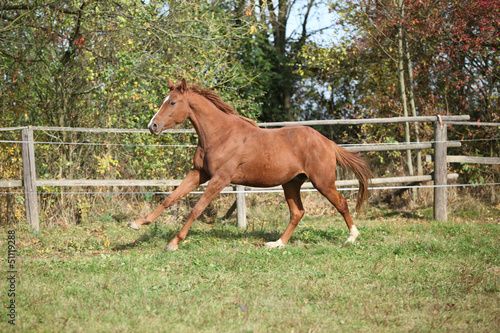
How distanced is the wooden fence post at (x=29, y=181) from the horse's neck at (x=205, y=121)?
9.31ft

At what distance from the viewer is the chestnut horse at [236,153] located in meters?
5.75

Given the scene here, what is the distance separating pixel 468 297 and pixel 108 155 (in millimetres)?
6122

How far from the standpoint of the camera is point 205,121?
5.92 m

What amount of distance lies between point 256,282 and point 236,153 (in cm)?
192

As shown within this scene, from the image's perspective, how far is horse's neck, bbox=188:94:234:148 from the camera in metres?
5.89

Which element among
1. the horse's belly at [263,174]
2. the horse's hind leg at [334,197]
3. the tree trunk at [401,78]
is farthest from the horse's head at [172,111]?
the tree trunk at [401,78]

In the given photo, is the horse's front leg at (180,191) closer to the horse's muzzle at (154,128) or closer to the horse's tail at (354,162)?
the horse's muzzle at (154,128)

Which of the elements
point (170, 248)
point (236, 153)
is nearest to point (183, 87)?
point (236, 153)

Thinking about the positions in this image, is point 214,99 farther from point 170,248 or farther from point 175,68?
point 175,68

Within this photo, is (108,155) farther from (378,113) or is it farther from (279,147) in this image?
(378,113)

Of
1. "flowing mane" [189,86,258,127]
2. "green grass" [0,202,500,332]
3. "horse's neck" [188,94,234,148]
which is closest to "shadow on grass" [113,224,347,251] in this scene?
"green grass" [0,202,500,332]

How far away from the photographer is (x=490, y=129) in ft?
32.8

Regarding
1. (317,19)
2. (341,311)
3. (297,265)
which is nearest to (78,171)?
(297,265)

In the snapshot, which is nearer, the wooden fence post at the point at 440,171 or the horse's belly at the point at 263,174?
the horse's belly at the point at 263,174
